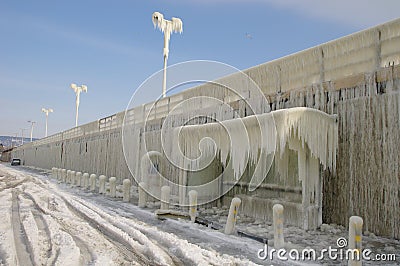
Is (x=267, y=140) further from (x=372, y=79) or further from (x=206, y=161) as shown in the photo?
(x=206, y=161)

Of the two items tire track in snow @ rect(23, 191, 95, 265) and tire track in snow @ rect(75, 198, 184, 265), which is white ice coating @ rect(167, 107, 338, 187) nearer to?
tire track in snow @ rect(75, 198, 184, 265)

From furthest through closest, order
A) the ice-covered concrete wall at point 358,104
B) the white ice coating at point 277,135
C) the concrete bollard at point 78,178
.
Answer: the concrete bollard at point 78,178, the white ice coating at point 277,135, the ice-covered concrete wall at point 358,104

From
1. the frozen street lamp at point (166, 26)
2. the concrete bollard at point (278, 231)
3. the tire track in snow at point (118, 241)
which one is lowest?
the tire track in snow at point (118, 241)

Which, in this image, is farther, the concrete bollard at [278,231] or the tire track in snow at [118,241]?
the concrete bollard at [278,231]

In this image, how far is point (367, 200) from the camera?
761 centimetres

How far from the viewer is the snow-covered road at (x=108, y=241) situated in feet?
Answer: 18.0

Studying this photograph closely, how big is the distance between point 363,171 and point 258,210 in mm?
3378

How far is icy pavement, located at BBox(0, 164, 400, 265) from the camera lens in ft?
18.2

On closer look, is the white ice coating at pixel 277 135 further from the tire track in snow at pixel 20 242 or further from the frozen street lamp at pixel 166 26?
the frozen street lamp at pixel 166 26

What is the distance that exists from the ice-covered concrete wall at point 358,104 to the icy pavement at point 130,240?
0.63 metres

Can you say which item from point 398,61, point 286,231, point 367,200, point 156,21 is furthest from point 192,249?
point 156,21

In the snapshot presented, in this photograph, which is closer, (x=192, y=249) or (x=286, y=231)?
(x=192, y=249)

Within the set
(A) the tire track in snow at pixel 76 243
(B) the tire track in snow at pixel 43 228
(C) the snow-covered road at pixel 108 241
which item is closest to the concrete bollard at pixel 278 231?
(C) the snow-covered road at pixel 108 241

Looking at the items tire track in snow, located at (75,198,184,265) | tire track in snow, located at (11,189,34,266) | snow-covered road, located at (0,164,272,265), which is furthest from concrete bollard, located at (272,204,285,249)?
tire track in snow, located at (11,189,34,266)
